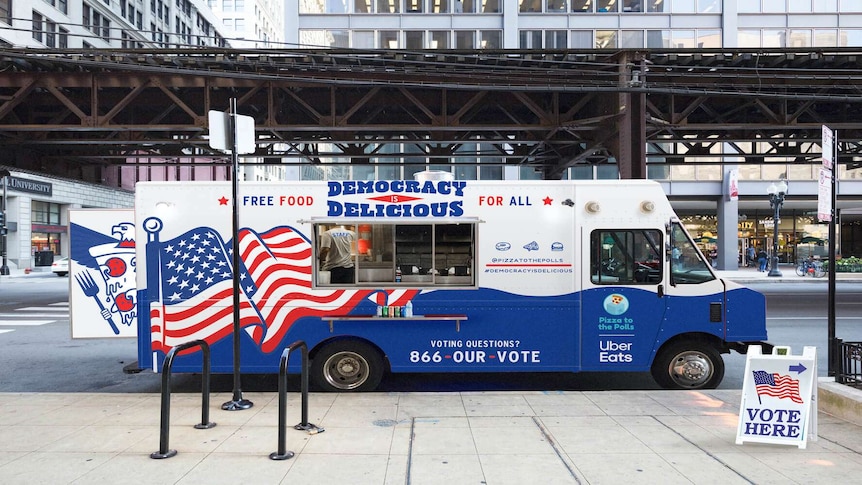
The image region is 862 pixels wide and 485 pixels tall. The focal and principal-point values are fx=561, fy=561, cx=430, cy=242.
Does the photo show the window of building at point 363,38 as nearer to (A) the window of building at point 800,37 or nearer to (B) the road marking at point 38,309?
(B) the road marking at point 38,309

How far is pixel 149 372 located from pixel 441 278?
5122mm

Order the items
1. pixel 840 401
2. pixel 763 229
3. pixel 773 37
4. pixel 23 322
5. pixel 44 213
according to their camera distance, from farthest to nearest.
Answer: pixel 44 213, pixel 763 229, pixel 773 37, pixel 23 322, pixel 840 401

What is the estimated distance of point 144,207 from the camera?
6.83 meters

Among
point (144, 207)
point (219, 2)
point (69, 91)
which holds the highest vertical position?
point (219, 2)

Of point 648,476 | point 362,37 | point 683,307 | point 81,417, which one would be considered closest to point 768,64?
point 683,307

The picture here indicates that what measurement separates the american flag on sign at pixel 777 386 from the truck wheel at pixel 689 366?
1.98 m

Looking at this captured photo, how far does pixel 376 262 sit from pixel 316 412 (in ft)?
6.33

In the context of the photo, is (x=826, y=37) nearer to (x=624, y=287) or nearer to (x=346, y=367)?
(x=624, y=287)

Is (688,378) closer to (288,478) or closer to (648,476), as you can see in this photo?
(648,476)

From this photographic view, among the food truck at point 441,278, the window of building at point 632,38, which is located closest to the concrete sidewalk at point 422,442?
the food truck at point 441,278

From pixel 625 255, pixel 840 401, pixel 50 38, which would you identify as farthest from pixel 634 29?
pixel 50 38

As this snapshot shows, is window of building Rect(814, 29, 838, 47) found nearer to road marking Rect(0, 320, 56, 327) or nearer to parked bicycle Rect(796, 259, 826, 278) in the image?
parked bicycle Rect(796, 259, 826, 278)

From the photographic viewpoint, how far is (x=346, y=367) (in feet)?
23.1

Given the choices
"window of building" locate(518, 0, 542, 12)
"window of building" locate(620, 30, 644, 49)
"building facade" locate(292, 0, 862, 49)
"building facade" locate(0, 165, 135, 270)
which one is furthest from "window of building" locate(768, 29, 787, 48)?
"building facade" locate(0, 165, 135, 270)
